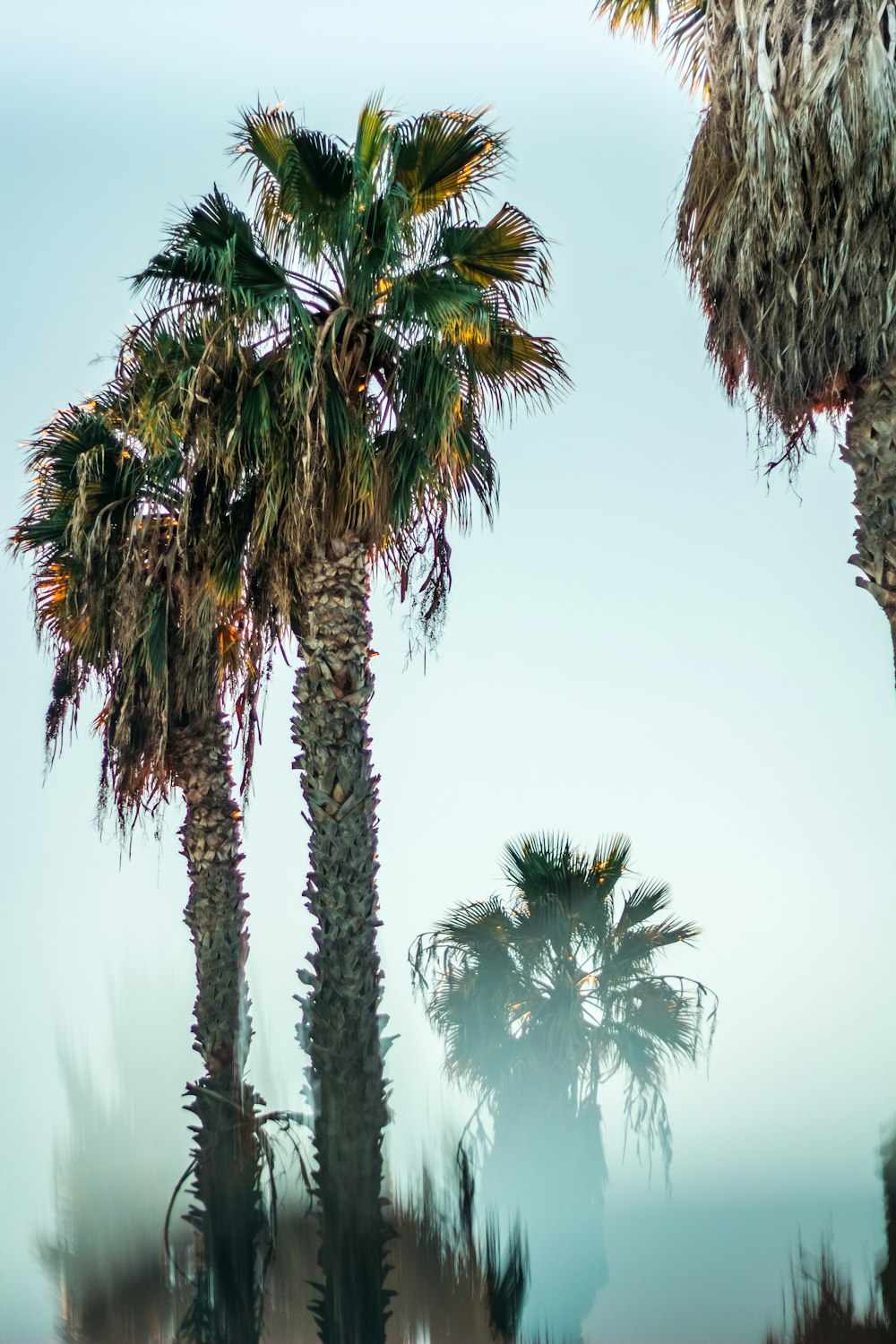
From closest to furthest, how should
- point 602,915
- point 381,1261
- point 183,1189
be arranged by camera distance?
point 381,1261
point 183,1189
point 602,915

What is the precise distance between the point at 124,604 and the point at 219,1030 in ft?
11.9

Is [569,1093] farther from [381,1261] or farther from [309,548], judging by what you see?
[309,548]

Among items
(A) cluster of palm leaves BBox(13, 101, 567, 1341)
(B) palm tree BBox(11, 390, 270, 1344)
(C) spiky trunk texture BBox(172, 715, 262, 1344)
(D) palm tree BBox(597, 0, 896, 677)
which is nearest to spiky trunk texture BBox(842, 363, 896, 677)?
(D) palm tree BBox(597, 0, 896, 677)

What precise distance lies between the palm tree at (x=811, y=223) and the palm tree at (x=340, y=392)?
2236 mm

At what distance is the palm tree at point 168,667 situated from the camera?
10.2 metres

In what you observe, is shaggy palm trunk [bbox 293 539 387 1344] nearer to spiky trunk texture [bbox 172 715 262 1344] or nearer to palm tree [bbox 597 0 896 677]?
spiky trunk texture [bbox 172 715 262 1344]

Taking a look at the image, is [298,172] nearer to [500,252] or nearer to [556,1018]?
[500,252]

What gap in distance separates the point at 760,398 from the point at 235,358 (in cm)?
378

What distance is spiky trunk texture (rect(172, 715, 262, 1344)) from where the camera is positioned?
31.1 feet

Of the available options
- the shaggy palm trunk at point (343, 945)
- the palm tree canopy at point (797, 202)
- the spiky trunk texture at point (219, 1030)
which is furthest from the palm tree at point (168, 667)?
the palm tree canopy at point (797, 202)

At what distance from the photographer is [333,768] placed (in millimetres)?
9039

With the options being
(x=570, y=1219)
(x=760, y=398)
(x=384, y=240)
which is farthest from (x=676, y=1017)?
(x=384, y=240)

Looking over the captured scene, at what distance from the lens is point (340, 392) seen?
30.1ft

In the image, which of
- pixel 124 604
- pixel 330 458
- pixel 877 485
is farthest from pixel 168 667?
pixel 877 485
